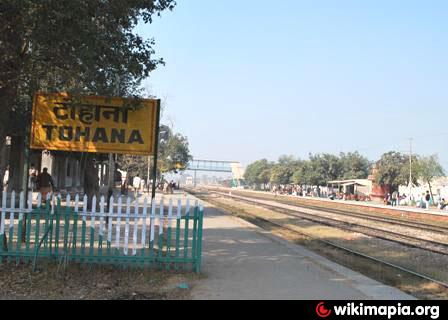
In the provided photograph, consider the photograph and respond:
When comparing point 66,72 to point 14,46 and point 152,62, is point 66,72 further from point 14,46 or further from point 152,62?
point 152,62

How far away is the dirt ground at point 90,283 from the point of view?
23.5ft

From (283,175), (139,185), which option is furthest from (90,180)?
(283,175)

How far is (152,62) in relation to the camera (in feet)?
30.6

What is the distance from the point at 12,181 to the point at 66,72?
19.6m

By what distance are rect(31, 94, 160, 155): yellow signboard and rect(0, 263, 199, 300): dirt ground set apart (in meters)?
2.32

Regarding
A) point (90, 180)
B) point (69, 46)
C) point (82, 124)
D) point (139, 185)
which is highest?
point (69, 46)

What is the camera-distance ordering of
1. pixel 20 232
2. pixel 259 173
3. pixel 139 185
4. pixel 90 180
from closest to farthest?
1. pixel 20 232
2. pixel 90 180
3. pixel 139 185
4. pixel 259 173

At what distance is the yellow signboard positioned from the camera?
984cm

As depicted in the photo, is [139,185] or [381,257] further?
[139,185]

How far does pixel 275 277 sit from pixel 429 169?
76.2 metres

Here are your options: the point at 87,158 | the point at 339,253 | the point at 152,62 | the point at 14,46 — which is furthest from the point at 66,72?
the point at 87,158

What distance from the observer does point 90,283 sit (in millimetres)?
7809
